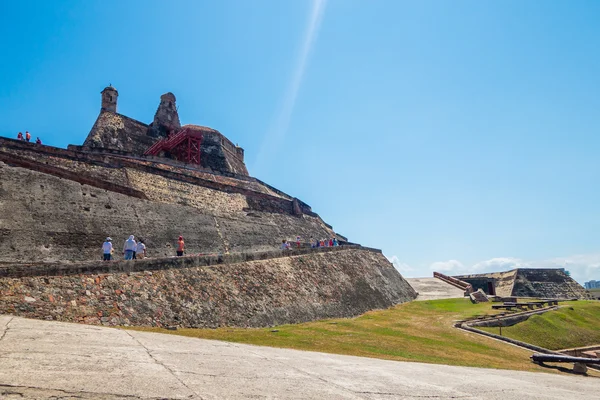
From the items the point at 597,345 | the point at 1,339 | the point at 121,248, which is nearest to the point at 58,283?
the point at 1,339

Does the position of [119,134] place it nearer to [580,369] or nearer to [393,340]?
[393,340]

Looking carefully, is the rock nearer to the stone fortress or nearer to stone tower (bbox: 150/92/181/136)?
the stone fortress

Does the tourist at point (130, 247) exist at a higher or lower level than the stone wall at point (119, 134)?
lower

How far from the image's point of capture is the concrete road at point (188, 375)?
11.4ft

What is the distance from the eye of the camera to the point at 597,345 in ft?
61.8

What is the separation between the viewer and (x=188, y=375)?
4.40 m

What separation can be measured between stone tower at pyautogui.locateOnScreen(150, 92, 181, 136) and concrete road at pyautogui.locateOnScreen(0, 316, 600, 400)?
33.0 m

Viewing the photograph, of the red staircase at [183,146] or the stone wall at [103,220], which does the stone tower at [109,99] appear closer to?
the red staircase at [183,146]

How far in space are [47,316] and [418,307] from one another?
20.0 metres

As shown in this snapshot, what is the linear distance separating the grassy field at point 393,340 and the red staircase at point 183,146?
2281 cm

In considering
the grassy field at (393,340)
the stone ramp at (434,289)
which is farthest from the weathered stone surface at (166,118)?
the grassy field at (393,340)

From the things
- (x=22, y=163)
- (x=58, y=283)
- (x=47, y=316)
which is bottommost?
(x=47, y=316)

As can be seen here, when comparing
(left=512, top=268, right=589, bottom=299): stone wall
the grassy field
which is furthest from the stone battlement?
(left=512, top=268, right=589, bottom=299): stone wall

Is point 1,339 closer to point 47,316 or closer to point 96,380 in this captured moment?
point 96,380
